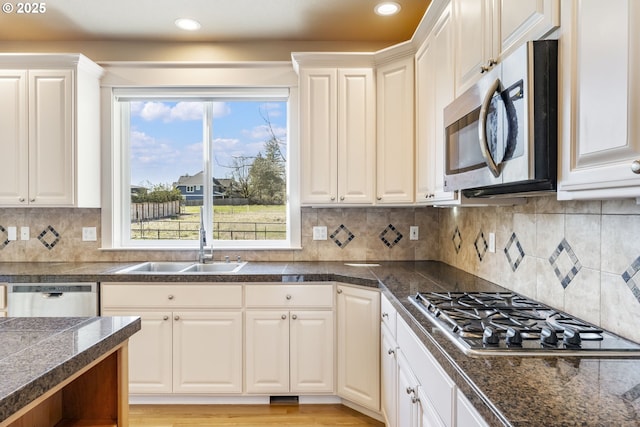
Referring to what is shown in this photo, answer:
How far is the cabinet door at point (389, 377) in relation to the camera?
6.08 feet

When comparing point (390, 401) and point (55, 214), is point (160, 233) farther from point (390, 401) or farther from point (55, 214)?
point (390, 401)

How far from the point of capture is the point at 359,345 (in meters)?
2.36

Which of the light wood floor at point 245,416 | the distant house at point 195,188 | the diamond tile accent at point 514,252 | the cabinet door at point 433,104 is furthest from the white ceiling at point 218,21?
the light wood floor at point 245,416

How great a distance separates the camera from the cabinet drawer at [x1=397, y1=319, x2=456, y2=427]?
107cm

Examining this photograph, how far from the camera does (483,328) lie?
1210 mm

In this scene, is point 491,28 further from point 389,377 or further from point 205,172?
point 205,172

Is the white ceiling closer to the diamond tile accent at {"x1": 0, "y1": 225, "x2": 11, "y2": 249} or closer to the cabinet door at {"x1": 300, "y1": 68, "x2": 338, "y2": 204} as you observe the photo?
the cabinet door at {"x1": 300, "y1": 68, "x2": 338, "y2": 204}

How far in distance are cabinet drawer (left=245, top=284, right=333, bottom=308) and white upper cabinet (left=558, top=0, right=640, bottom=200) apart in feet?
5.34

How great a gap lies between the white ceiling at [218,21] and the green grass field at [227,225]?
1351 mm

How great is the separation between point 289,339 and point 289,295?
0.94 feet

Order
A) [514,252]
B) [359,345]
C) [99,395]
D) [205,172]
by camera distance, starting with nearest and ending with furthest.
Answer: [99,395], [514,252], [359,345], [205,172]

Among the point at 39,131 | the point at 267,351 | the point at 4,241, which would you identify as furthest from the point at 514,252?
the point at 4,241

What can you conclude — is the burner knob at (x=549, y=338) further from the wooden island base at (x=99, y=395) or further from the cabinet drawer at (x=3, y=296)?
the cabinet drawer at (x=3, y=296)

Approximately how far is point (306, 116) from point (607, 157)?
6.74 feet
